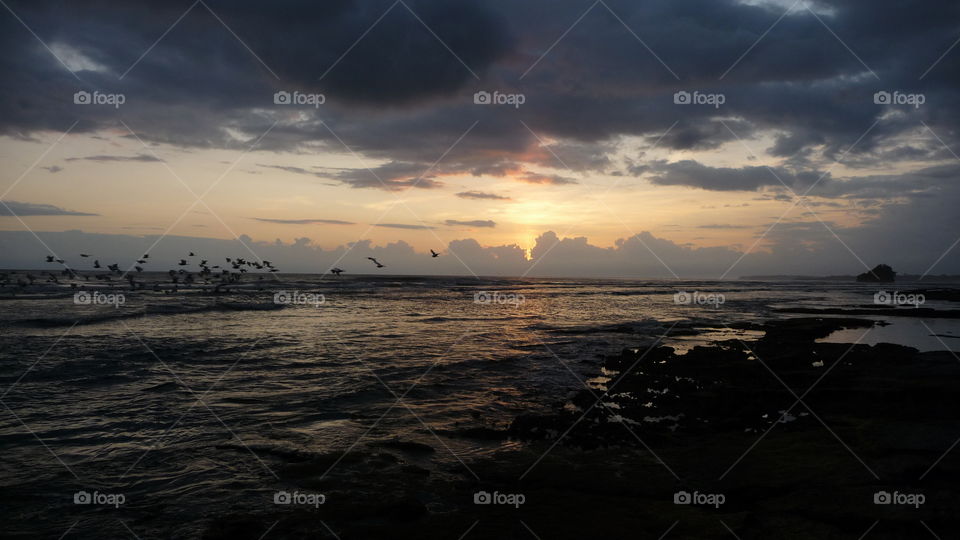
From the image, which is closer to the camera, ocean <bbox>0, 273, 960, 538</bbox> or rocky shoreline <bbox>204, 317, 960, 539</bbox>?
rocky shoreline <bbox>204, 317, 960, 539</bbox>

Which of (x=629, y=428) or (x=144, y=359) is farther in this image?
(x=144, y=359)

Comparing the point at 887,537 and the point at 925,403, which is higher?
the point at 925,403

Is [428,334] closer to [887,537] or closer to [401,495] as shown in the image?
[401,495]

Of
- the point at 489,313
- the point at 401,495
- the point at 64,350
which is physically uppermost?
the point at 489,313

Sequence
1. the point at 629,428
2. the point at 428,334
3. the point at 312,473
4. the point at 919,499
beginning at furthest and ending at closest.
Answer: the point at 428,334
the point at 629,428
the point at 312,473
the point at 919,499

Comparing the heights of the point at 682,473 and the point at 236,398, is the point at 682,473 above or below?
below

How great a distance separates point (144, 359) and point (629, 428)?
21.6 metres

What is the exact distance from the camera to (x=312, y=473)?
10711 mm

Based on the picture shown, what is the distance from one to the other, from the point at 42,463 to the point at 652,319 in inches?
1691

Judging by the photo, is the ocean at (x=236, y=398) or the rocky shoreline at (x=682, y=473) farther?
the ocean at (x=236, y=398)

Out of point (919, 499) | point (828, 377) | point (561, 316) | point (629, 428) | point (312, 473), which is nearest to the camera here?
point (919, 499)

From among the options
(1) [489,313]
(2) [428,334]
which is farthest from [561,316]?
(2) [428,334]

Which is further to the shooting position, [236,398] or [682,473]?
[236,398]

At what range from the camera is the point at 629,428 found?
44.5ft
